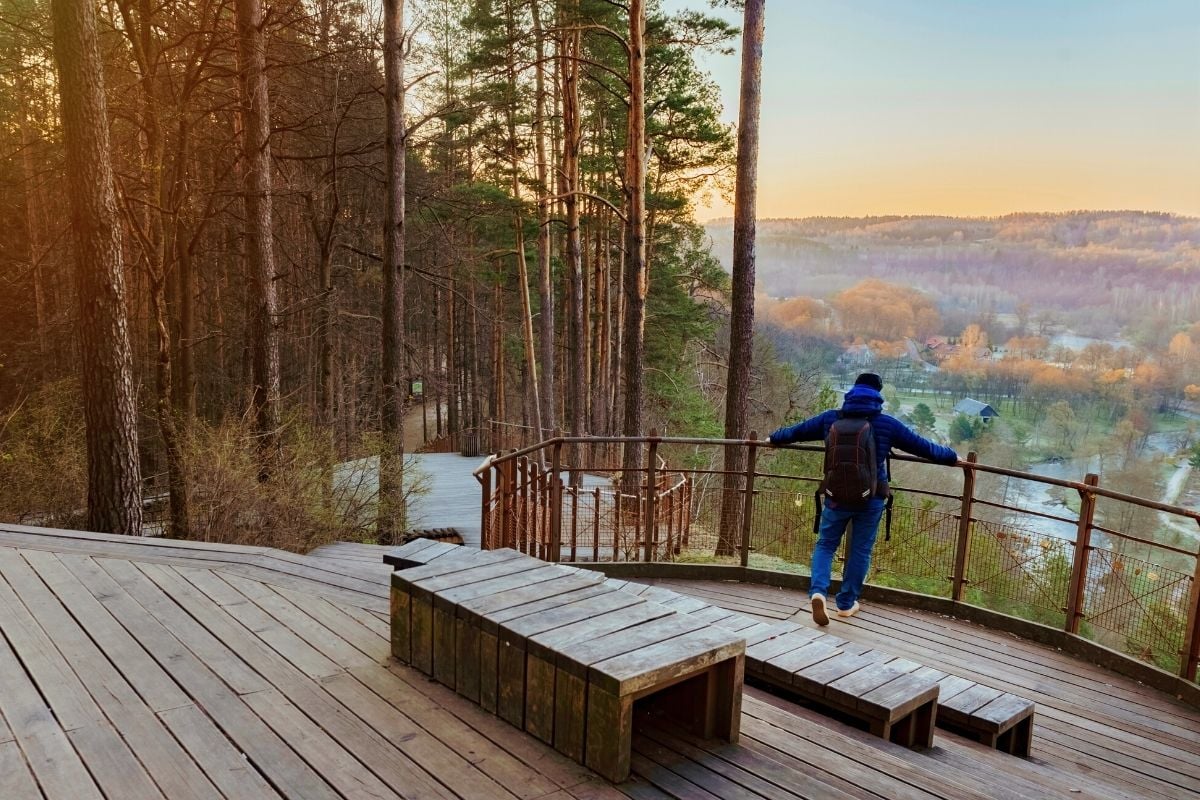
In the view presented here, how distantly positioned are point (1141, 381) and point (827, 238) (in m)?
11.3

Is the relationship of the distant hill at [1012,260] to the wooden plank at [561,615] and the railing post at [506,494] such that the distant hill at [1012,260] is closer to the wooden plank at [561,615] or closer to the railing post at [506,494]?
the railing post at [506,494]

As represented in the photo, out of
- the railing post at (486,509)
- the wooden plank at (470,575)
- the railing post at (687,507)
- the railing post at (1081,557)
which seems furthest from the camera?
the railing post at (687,507)

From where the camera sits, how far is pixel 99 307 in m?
6.18

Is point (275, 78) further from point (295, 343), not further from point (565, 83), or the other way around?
point (295, 343)

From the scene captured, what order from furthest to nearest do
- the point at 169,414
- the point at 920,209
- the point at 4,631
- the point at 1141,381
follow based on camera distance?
1. the point at 920,209
2. the point at 1141,381
3. the point at 169,414
4. the point at 4,631

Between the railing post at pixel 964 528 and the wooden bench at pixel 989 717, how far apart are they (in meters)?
1.68

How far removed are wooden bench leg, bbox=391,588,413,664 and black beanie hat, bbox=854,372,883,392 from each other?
302cm

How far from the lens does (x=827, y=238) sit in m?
28.3

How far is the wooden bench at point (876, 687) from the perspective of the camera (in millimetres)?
2904

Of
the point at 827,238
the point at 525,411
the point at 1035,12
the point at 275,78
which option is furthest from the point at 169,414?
the point at 1035,12

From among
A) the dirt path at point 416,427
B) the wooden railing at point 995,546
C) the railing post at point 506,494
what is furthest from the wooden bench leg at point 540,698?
the dirt path at point 416,427

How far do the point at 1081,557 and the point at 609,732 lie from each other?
3.70m

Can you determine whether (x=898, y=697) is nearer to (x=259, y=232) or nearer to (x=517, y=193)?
(x=259, y=232)

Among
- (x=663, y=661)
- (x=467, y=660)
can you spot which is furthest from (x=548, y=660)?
(x=467, y=660)
